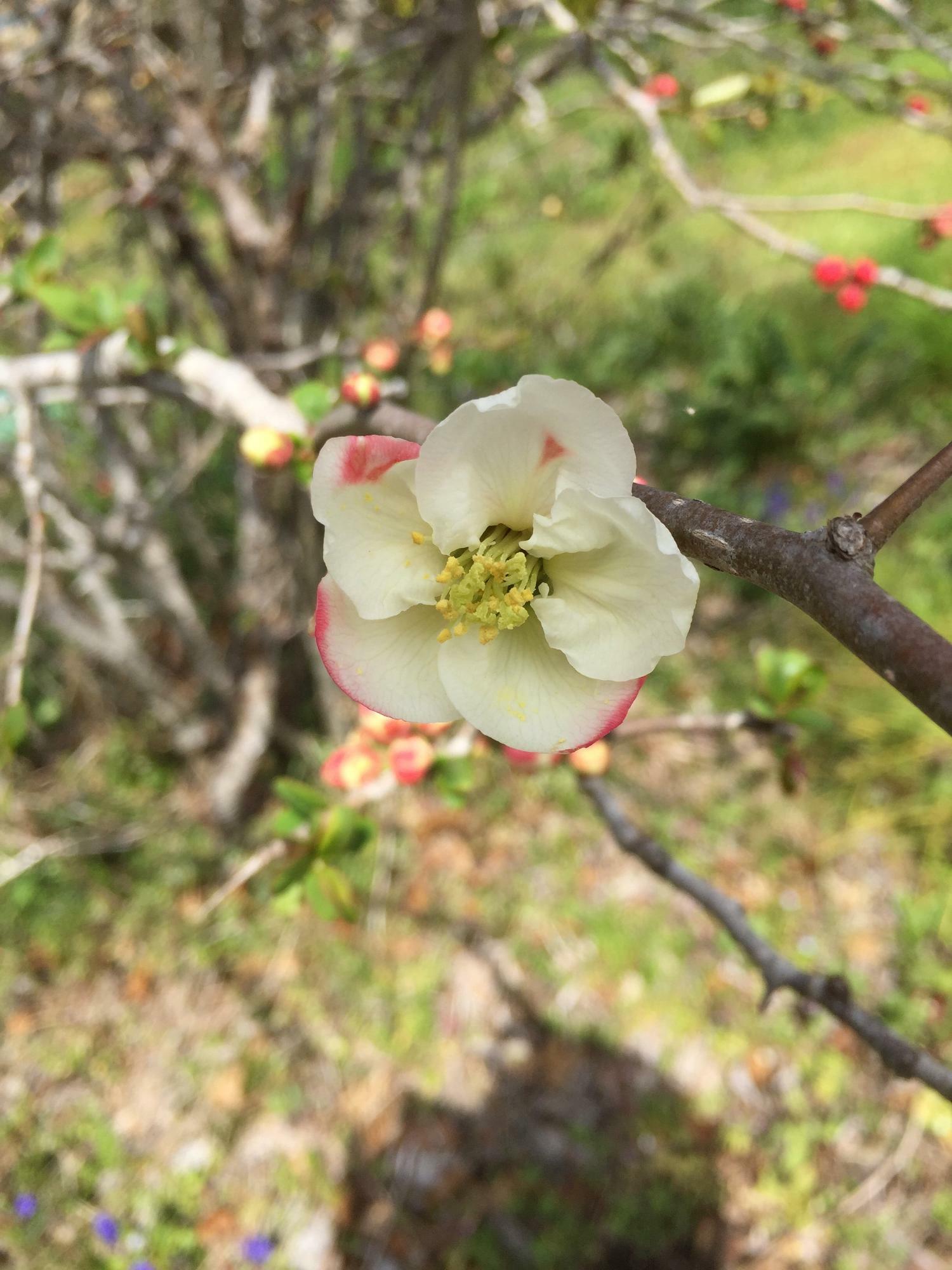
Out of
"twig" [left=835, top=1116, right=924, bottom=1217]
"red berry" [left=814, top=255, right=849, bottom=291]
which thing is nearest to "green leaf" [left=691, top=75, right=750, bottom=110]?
"red berry" [left=814, top=255, right=849, bottom=291]

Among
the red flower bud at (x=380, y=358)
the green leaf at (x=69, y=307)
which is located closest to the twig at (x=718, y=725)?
the red flower bud at (x=380, y=358)

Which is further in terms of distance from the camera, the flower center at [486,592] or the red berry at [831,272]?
the red berry at [831,272]

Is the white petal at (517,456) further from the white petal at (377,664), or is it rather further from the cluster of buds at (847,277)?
the cluster of buds at (847,277)

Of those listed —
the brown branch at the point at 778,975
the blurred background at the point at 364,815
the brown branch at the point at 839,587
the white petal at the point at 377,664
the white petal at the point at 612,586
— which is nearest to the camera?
the brown branch at the point at 839,587

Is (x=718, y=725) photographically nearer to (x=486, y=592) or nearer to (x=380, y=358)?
(x=486, y=592)

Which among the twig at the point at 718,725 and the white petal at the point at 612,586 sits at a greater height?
the white petal at the point at 612,586

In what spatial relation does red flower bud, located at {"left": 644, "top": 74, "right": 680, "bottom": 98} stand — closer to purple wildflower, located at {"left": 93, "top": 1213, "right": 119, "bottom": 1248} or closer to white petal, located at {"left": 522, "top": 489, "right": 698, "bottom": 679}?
white petal, located at {"left": 522, "top": 489, "right": 698, "bottom": 679}

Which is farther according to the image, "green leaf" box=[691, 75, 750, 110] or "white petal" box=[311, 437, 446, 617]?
"green leaf" box=[691, 75, 750, 110]

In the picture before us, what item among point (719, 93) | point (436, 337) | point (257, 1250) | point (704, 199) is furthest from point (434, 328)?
point (257, 1250)
